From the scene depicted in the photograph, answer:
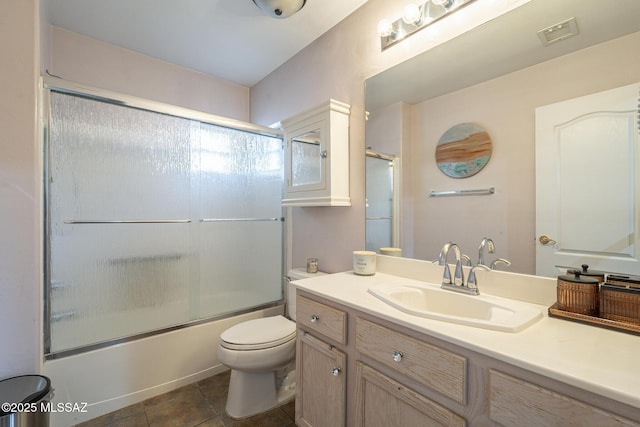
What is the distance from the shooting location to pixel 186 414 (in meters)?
1.62

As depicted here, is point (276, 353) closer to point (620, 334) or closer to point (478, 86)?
point (620, 334)

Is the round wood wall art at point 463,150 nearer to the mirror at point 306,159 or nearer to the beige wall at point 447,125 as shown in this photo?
the beige wall at point 447,125

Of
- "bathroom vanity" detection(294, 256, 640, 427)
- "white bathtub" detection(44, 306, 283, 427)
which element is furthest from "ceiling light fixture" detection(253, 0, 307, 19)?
"white bathtub" detection(44, 306, 283, 427)

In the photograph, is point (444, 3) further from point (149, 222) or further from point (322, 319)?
point (149, 222)

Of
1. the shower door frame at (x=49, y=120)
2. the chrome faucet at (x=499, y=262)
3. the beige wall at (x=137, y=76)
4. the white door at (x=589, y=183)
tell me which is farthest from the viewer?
the beige wall at (x=137, y=76)

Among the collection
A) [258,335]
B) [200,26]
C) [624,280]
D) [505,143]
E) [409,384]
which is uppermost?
[200,26]

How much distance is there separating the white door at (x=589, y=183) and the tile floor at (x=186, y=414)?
1.58 meters

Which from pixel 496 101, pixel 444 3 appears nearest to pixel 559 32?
pixel 496 101

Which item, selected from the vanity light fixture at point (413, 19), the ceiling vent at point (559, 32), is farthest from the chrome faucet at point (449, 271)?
the vanity light fixture at point (413, 19)

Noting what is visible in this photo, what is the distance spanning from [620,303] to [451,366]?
1.83ft

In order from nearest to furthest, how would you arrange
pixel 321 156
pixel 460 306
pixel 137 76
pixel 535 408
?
1. pixel 535 408
2. pixel 460 306
3. pixel 321 156
4. pixel 137 76

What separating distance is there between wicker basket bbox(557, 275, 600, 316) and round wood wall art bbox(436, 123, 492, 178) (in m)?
0.55

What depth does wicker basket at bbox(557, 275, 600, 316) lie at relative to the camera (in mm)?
892

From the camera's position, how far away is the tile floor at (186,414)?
154 cm
